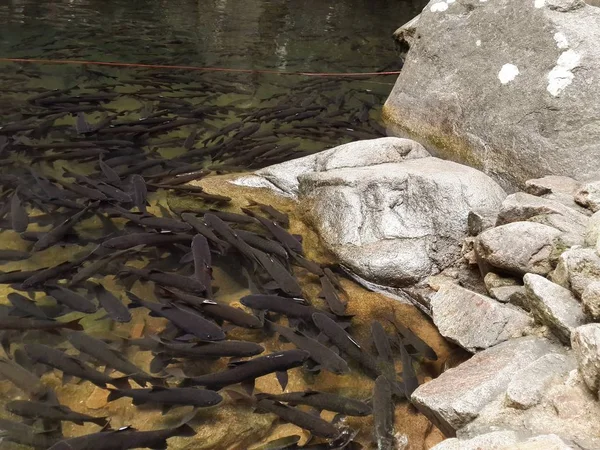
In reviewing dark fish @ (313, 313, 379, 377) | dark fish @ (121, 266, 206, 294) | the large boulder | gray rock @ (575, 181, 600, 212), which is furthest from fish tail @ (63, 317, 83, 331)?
the large boulder

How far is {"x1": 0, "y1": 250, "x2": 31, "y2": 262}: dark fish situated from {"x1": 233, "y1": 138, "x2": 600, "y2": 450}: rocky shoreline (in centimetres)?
227

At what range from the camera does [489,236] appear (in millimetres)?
4156

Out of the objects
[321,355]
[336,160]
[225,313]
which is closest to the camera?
[321,355]

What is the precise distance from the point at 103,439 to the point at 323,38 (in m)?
11.5

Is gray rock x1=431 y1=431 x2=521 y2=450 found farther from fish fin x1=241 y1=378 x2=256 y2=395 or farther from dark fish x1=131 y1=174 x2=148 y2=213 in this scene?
dark fish x1=131 y1=174 x2=148 y2=213

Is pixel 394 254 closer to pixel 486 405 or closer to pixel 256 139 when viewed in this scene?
pixel 486 405

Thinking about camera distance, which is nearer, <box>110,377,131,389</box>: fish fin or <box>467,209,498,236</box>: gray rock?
<box>110,377,131,389</box>: fish fin

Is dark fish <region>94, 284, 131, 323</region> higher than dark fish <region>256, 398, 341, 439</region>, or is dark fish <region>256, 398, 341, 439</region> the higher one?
dark fish <region>94, 284, 131, 323</region>

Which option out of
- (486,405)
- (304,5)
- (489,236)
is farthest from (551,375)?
(304,5)

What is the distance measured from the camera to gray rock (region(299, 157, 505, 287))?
4.64 m

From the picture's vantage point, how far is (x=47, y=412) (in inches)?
124

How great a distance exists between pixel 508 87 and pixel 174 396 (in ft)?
14.9

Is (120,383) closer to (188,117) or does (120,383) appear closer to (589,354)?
(589,354)

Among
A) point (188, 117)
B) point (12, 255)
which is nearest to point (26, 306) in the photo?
point (12, 255)
